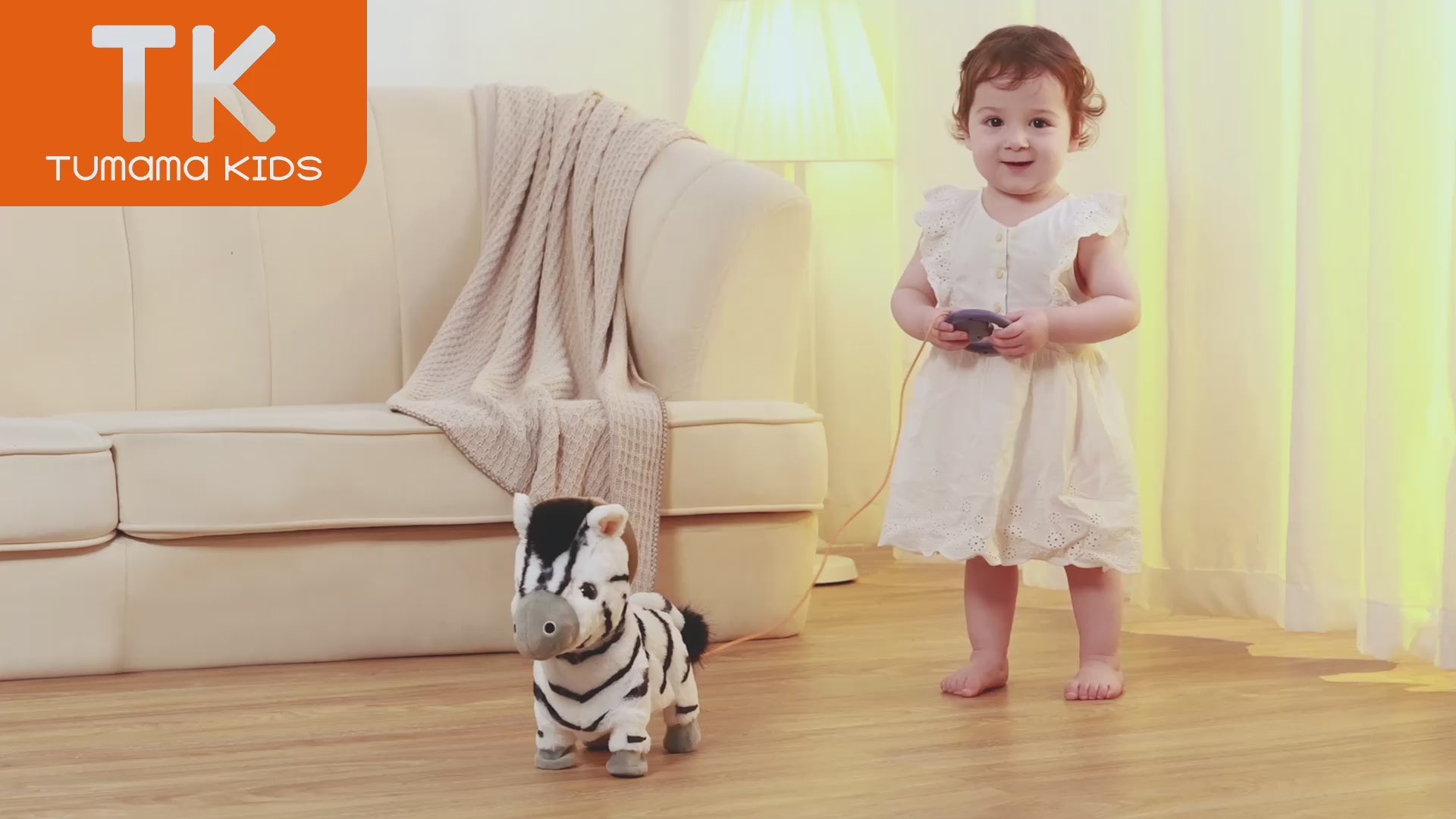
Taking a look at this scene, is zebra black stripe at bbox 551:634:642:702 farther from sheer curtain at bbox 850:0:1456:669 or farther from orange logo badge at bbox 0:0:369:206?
orange logo badge at bbox 0:0:369:206

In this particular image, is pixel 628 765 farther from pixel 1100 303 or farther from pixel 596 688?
pixel 1100 303

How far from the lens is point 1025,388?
5.40 ft

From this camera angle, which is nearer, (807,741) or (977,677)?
(807,741)

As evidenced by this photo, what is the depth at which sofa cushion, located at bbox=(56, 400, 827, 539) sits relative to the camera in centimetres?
178

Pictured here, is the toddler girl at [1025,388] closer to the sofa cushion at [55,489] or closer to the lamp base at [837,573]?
the lamp base at [837,573]

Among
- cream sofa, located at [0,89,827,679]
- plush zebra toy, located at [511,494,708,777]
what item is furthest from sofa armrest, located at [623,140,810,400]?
plush zebra toy, located at [511,494,708,777]

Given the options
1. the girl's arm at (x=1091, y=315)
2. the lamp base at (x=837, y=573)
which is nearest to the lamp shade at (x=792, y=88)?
the lamp base at (x=837, y=573)

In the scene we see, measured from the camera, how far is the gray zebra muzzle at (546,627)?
1271mm

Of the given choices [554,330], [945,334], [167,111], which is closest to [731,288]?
[554,330]

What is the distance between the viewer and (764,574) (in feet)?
6.46

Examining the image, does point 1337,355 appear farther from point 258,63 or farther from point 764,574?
point 258,63

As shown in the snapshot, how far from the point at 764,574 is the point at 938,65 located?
40.2 inches

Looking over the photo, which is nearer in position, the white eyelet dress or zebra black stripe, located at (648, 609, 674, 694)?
zebra black stripe, located at (648, 609, 674, 694)

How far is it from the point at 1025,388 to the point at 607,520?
1.80 feet
